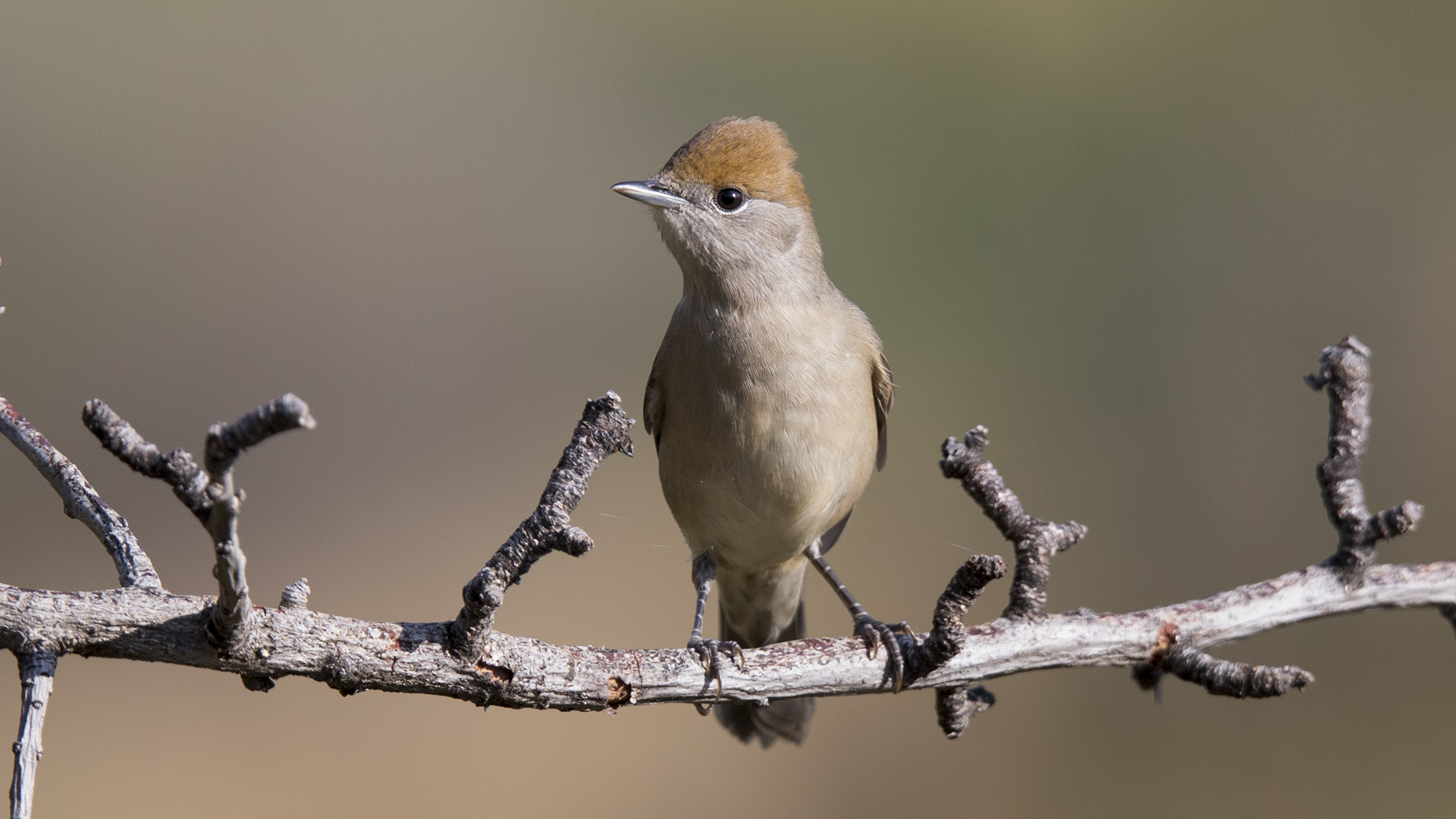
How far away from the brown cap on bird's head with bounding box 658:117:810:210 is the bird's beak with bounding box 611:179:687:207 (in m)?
0.05

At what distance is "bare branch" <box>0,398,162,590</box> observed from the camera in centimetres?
222

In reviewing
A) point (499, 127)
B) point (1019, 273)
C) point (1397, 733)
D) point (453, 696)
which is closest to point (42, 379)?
point (499, 127)

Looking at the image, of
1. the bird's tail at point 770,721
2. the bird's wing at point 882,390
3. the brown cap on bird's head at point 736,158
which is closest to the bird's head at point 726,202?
the brown cap on bird's head at point 736,158

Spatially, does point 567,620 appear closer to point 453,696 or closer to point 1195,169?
point 453,696

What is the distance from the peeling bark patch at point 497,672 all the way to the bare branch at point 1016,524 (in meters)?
1.28

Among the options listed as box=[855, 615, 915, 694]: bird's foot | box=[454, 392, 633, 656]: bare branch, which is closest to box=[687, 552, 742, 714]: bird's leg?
box=[855, 615, 915, 694]: bird's foot

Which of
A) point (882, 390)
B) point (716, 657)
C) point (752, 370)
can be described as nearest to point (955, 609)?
point (716, 657)

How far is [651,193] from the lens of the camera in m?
3.91

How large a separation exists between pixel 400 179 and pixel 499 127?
2.62 ft

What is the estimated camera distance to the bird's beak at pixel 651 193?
3.87 meters

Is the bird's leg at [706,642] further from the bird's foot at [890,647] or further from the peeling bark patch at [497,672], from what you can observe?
the peeling bark patch at [497,672]

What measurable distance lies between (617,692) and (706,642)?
461 millimetres

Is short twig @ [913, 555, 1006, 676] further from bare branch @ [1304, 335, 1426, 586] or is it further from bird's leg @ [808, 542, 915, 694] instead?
bare branch @ [1304, 335, 1426, 586]

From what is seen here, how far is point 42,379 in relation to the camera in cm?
604
